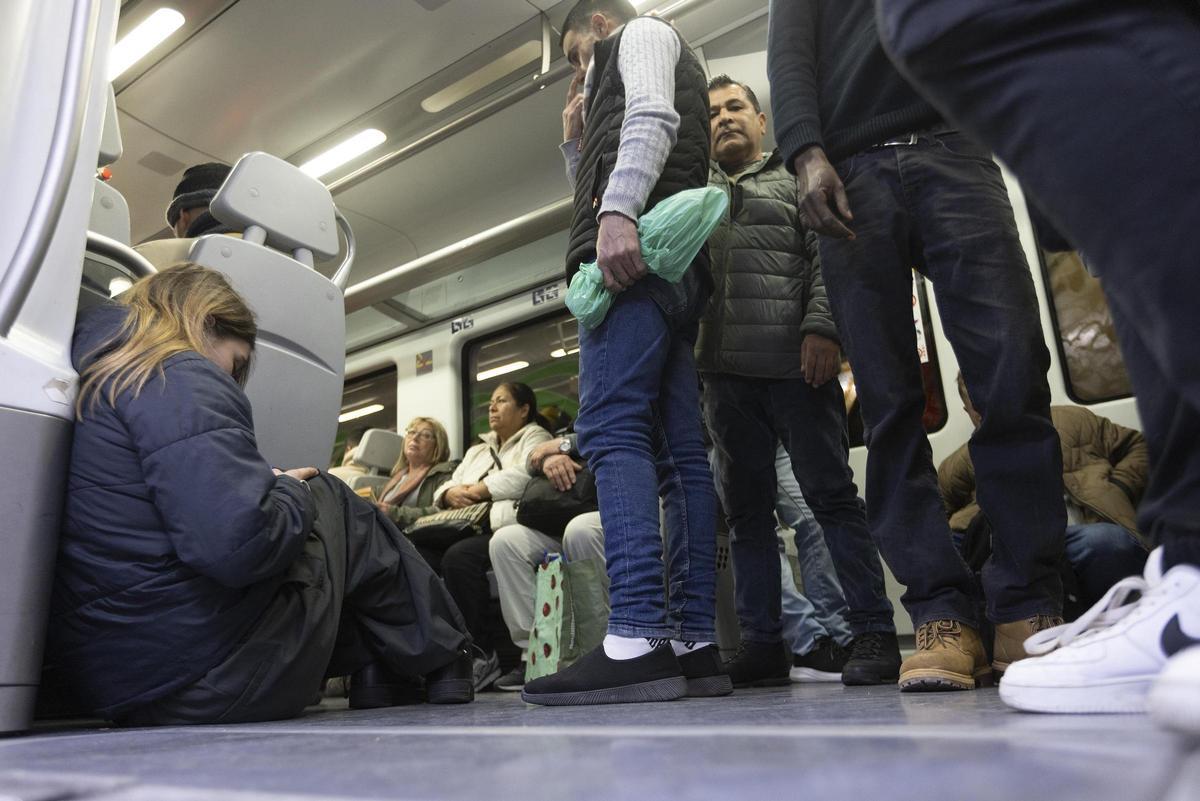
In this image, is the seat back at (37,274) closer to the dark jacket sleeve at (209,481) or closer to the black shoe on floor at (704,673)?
the dark jacket sleeve at (209,481)

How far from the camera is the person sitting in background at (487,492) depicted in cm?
409

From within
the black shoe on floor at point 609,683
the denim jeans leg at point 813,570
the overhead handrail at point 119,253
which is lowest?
the black shoe on floor at point 609,683

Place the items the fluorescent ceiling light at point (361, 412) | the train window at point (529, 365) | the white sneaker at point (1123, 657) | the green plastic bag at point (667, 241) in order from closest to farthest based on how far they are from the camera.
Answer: the white sneaker at point (1123, 657) < the green plastic bag at point (667, 241) < the train window at point (529, 365) < the fluorescent ceiling light at point (361, 412)

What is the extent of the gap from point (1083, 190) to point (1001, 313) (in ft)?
3.21

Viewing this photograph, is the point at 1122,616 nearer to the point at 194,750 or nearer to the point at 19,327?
the point at 194,750

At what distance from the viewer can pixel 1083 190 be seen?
0.76 meters

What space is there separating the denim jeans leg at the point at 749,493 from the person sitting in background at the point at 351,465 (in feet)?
12.8

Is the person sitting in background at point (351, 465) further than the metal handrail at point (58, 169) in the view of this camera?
Yes

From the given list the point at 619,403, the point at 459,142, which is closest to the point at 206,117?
the point at 459,142

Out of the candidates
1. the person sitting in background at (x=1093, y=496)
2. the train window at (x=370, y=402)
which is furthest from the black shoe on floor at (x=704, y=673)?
the train window at (x=370, y=402)

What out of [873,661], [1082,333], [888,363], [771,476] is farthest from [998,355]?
[1082,333]

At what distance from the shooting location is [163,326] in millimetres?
1802

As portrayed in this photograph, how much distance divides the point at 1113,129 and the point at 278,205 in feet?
7.77

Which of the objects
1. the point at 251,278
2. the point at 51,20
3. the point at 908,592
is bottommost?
the point at 908,592
